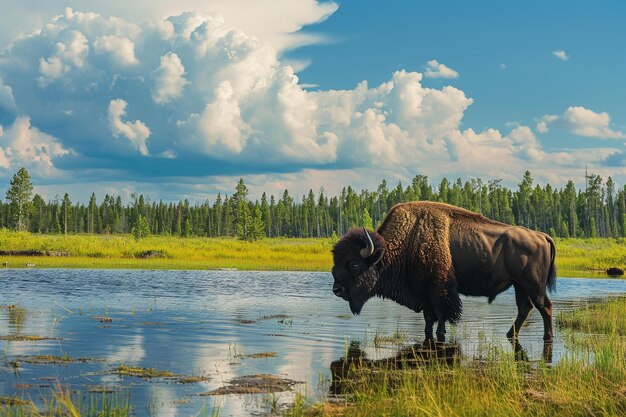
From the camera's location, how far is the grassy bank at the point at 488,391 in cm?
851

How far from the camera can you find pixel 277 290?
109 ft

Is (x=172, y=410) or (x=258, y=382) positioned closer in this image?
(x=172, y=410)

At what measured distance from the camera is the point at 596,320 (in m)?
19.6

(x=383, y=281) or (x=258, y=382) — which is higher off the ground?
(x=383, y=281)

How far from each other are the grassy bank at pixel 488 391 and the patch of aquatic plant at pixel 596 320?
630cm

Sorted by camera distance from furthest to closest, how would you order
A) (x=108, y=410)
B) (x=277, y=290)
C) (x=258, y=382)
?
(x=277, y=290) → (x=258, y=382) → (x=108, y=410)

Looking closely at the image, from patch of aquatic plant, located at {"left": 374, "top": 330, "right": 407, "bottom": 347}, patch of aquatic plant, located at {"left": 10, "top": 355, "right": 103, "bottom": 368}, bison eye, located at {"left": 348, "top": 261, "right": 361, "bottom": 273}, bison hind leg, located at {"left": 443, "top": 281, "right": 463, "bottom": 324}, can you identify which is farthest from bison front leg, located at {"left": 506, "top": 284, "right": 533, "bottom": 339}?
patch of aquatic plant, located at {"left": 10, "top": 355, "right": 103, "bottom": 368}

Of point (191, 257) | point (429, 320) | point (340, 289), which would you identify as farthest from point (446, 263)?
point (191, 257)

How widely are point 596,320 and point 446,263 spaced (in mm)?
7153

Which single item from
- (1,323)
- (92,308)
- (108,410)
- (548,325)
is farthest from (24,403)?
(92,308)

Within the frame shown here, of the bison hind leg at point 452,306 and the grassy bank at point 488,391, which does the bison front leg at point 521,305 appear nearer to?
the bison hind leg at point 452,306

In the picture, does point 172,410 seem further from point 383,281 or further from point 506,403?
point 383,281

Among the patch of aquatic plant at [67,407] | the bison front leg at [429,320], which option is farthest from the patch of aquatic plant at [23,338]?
the bison front leg at [429,320]

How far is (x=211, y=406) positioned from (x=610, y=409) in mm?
5068
